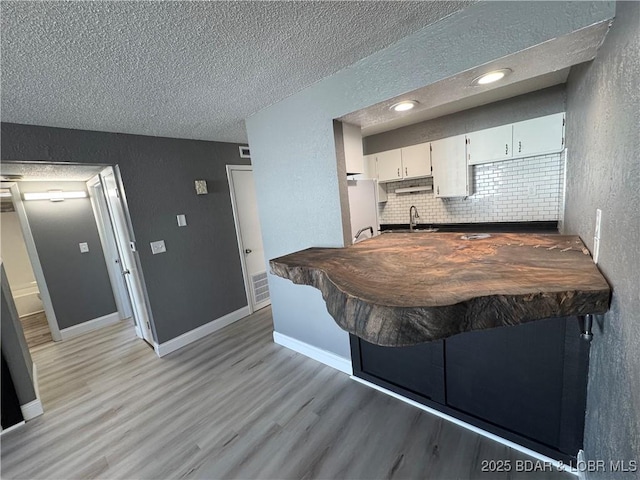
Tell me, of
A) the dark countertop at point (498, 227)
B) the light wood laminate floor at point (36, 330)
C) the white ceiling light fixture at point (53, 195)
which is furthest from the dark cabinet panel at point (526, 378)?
the light wood laminate floor at point (36, 330)

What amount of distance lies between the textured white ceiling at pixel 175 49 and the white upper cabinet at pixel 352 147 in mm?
450

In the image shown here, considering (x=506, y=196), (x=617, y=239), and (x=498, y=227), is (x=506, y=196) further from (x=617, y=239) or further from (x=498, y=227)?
(x=617, y=239)

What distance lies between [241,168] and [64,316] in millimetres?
3199

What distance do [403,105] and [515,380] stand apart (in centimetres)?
185

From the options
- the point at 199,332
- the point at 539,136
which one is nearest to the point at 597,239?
the point at 539,136

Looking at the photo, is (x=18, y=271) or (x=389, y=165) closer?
(x=389, y=165)

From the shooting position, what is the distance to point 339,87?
1.85 m

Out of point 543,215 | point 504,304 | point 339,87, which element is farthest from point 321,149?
point 543,215

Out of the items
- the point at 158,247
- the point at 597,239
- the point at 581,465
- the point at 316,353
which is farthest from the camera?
Result: the point at 158,247

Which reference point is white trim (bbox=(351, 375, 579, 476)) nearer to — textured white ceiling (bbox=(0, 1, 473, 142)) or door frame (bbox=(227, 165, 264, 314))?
door frame (bbox=(227, 165, 264, 314))

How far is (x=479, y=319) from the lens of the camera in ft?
2.78

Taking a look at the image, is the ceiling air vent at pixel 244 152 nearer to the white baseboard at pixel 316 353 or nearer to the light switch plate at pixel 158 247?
the light switch plate at pixel 158 247

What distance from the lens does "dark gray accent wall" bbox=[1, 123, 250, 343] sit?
96.8 inches

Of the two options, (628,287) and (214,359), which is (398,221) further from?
(628,287)
